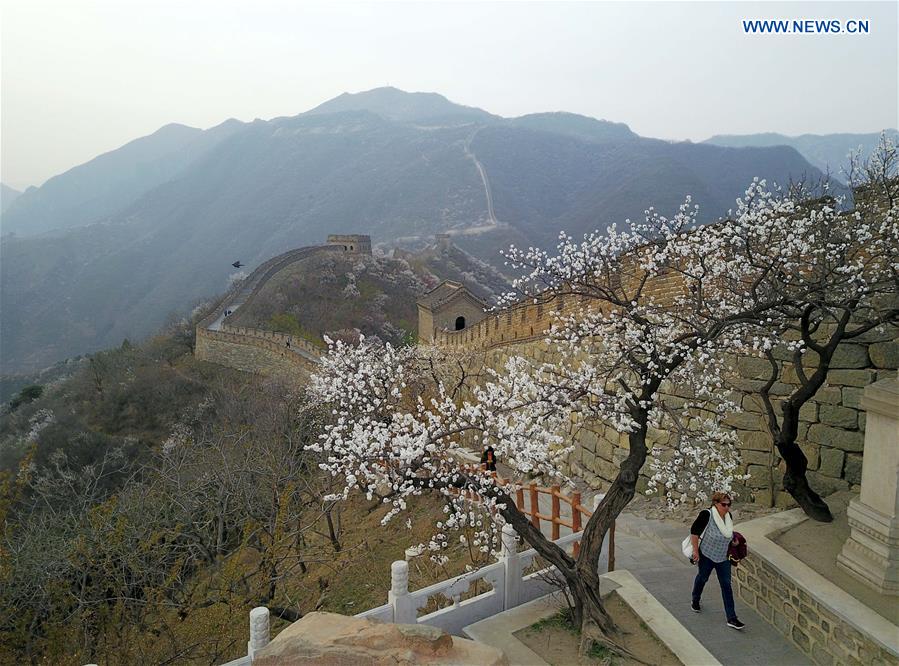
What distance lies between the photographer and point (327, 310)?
38.4 meters

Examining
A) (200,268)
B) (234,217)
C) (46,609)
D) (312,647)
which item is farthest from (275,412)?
(234,217)

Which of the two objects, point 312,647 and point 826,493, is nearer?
point 312,647

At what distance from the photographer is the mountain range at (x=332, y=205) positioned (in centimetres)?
7125

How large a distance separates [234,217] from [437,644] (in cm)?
11406

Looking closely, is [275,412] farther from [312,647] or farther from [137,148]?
[137,148]

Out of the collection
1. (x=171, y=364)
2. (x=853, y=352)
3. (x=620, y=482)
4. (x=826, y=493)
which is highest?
(x=853, y=352)

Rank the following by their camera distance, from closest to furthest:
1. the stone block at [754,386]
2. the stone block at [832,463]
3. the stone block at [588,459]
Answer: the stone block at [832,463] < the stone block at [754,386] < the stone block at [588,459]

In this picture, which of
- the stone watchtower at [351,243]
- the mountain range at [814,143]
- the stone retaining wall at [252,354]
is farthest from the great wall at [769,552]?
the mountain range at [814,143]

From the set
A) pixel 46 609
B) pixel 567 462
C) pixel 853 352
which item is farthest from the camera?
pixel 567 462

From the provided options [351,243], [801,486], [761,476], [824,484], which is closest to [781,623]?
[801,486]

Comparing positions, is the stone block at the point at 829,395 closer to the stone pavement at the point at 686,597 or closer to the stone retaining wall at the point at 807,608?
the stone retaining wall at the point at 807,608

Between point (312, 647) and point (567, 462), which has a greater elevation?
point (312, 647)

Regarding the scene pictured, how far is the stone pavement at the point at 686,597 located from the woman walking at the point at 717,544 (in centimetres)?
18

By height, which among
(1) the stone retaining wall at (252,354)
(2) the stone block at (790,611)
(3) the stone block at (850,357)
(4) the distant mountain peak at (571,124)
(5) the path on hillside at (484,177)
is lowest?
(1) the stone retaining wall at (252,354)
